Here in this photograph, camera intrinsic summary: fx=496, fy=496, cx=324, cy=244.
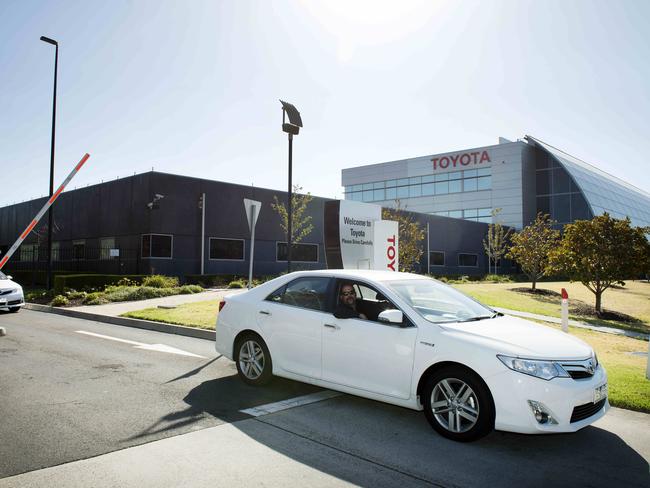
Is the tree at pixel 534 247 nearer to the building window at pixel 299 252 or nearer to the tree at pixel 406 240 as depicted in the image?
the tree at pixel 406 240

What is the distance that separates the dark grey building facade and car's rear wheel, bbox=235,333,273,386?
62.5 ft

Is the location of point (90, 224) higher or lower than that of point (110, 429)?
higher

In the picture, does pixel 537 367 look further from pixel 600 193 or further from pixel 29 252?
pixel 600 193

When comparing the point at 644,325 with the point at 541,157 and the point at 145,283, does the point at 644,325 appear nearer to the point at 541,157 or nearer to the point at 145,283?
the point at 145,283

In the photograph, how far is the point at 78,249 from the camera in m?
31.4

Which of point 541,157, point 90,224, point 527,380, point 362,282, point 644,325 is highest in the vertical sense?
point 541,157

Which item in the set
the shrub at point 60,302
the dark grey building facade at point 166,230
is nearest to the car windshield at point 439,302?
the shrub at point 60,302

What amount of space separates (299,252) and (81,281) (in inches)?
519

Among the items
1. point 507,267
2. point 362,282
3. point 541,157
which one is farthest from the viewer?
point 541,157

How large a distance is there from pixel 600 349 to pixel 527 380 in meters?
7.25

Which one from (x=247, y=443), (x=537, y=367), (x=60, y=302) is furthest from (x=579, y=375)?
(x=60, y=302)

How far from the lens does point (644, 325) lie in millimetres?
16203

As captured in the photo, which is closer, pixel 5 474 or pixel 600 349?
pixel 5 474

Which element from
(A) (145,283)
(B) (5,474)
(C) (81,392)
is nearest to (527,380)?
(B) (5,474)
